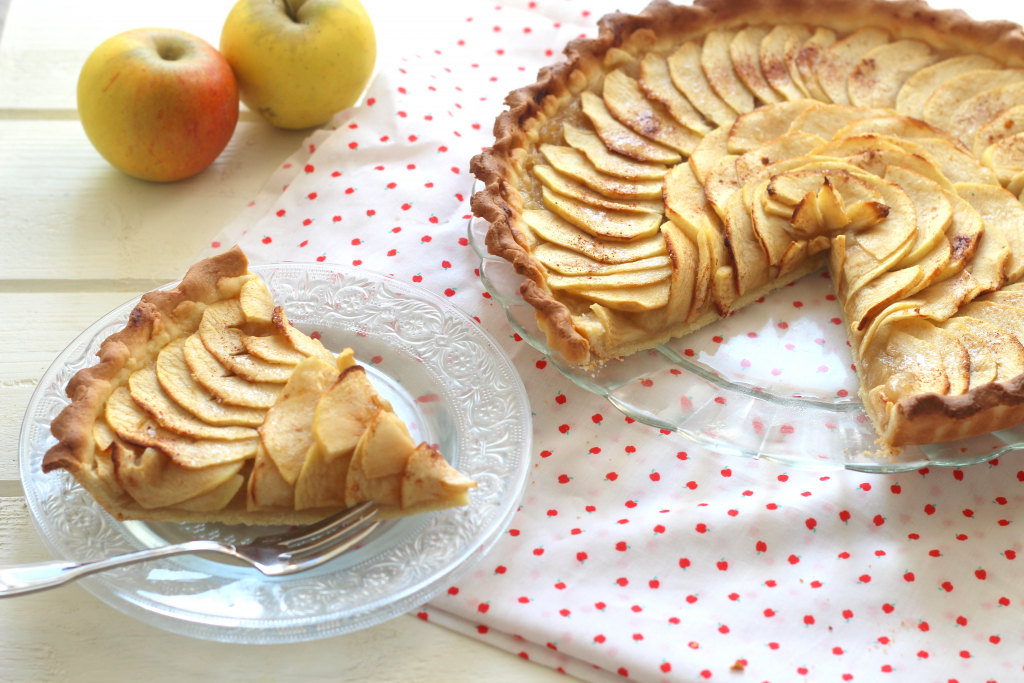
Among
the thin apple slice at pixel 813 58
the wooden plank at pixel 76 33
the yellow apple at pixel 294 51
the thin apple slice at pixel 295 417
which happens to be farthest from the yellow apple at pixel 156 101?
the thin apple slice at pixel 813 58

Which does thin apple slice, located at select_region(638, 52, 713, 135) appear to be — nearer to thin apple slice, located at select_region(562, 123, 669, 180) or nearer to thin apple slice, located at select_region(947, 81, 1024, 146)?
thin apple slice, located at select_region(562, 123, 669, 180)

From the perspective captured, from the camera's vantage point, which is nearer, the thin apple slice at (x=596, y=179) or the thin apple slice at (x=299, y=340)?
the thin apple slice at (x=299, y=340)

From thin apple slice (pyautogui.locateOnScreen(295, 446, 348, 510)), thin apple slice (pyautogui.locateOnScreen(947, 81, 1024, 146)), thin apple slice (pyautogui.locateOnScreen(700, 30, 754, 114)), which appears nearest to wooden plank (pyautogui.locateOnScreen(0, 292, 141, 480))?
thin apple slice (pyautogui.locateOnScreen(295, 446, 348, 510))

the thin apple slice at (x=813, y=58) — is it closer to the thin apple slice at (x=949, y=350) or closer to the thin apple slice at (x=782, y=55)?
the thin apple slice at (x=782, y=55)

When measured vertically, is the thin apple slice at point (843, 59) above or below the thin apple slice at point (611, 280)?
above

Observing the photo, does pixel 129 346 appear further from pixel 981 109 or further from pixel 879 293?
pixel 981 109
